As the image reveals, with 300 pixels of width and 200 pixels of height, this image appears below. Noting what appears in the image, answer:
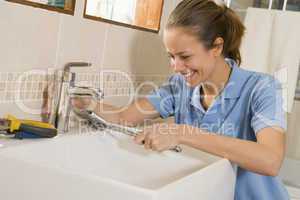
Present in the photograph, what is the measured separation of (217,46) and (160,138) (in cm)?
40

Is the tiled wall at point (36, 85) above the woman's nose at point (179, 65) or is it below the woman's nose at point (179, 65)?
below

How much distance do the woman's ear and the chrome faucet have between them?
0.38 meters

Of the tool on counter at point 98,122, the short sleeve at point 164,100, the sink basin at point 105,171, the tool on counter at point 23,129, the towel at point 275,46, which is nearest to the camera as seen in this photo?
the sink basin at point 105,171

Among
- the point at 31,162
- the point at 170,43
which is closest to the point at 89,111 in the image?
the point at 170,43

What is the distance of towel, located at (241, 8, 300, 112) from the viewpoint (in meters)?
1.83

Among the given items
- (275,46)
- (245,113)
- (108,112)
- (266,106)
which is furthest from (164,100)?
(275,46)

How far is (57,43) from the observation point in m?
1.21

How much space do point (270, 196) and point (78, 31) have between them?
2.47ft

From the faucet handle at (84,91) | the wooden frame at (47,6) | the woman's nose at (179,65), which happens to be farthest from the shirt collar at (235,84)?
the wooden frame at (47,6)

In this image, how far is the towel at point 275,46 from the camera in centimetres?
183

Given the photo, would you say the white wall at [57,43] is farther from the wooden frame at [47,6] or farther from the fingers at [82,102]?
the fingers at [82,102]

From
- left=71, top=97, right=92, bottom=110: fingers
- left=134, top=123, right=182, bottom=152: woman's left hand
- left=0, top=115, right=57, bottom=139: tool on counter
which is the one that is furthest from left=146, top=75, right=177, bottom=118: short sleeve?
left=0, top=115, right=57, bottom=139: tool on counter

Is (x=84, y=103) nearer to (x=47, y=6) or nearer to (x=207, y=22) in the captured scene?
(x=47, y=6)

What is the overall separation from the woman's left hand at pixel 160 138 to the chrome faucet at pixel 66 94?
0.19m
